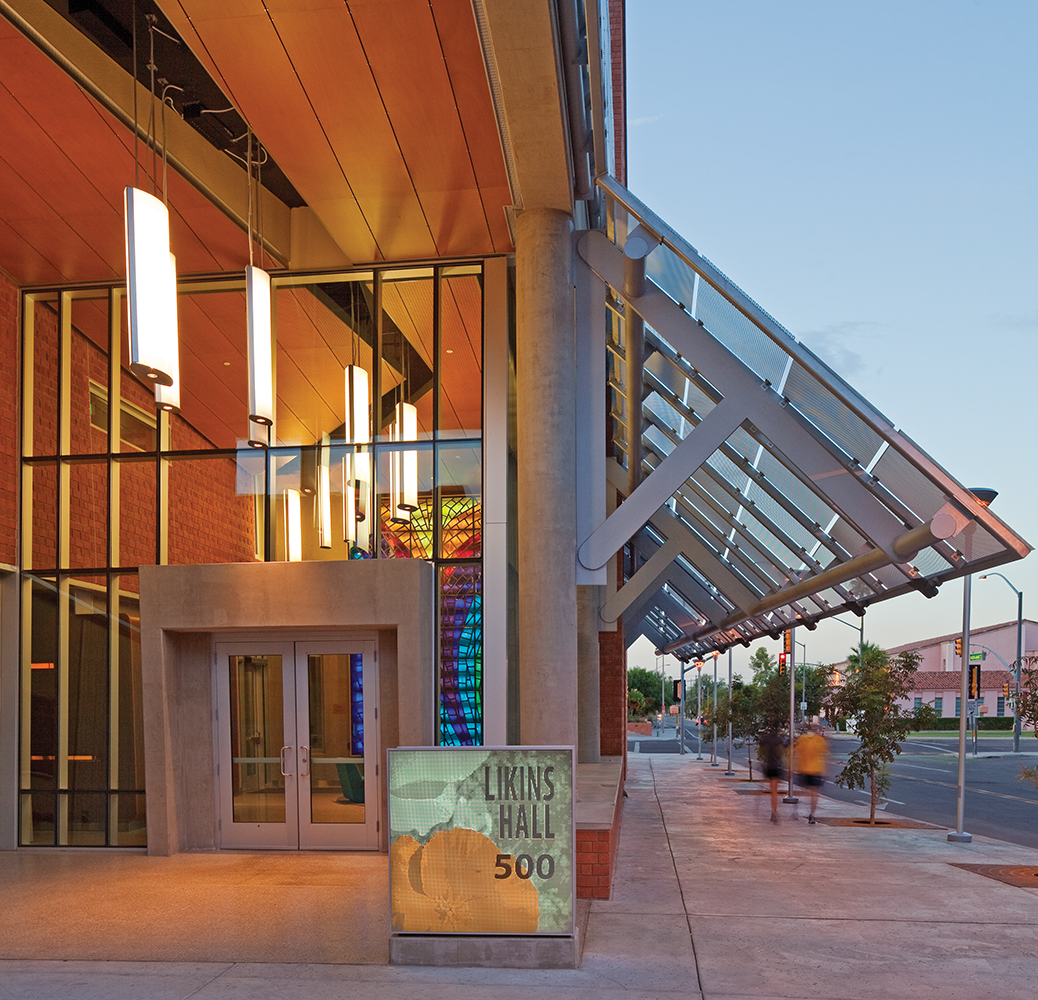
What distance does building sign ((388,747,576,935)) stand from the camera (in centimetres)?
757

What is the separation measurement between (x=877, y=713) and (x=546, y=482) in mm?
10409

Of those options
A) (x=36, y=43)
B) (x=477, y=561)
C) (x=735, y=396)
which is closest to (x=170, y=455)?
(x=477, y=561)

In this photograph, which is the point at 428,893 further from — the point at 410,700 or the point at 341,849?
the point at 341,849

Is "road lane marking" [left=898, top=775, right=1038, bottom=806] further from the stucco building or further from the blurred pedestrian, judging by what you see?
the stucco building

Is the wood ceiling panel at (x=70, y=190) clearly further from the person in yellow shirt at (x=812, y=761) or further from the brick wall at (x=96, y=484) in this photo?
the person in yellow shirt at (x=812, y=761)

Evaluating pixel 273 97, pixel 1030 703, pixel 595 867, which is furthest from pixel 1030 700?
pixel 273 97

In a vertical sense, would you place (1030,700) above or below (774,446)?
below

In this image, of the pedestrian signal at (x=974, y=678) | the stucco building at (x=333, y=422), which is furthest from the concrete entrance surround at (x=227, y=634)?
the pedestrian signal at (x=974, y=678)

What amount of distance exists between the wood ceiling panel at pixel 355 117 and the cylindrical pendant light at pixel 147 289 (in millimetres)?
2312

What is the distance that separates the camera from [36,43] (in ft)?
32.6

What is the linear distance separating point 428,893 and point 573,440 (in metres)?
5.35

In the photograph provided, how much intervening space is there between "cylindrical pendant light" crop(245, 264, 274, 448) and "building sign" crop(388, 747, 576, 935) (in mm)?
3559

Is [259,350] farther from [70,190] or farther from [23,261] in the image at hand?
[23,261]

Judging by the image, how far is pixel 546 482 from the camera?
11.2 metres
